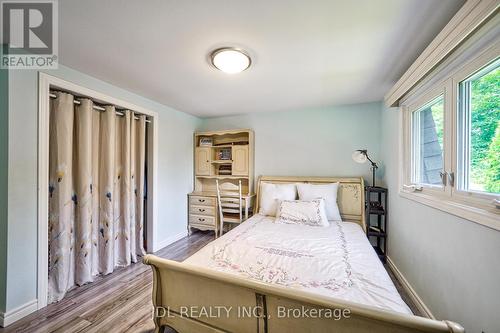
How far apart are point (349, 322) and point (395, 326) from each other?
17cm

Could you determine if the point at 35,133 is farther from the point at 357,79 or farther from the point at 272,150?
the point at 357,79

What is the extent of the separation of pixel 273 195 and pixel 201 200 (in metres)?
1.36

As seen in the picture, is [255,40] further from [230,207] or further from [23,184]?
[230,207]

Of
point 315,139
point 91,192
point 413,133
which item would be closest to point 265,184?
point 315,139

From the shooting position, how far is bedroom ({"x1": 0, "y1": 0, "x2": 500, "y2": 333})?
1.12 meters

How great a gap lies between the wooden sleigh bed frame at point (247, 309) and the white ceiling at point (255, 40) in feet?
5.10

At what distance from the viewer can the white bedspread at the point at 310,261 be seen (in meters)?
1.19

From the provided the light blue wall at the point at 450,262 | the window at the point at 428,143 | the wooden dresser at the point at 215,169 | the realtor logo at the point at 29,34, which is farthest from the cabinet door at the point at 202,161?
the window at the point at 428,143

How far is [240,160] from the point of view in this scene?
139 inches

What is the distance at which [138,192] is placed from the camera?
2762 millimetres

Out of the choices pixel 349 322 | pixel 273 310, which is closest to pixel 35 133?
pixel 273 310

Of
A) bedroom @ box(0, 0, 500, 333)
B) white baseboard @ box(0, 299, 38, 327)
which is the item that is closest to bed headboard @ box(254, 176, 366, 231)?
bedroom @ box(0, 0, 500, 333)

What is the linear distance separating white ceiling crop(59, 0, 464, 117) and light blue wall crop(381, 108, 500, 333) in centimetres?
100

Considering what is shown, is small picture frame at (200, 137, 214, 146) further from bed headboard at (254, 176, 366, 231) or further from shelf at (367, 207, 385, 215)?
shelf at (367, 207, 385, 215)
